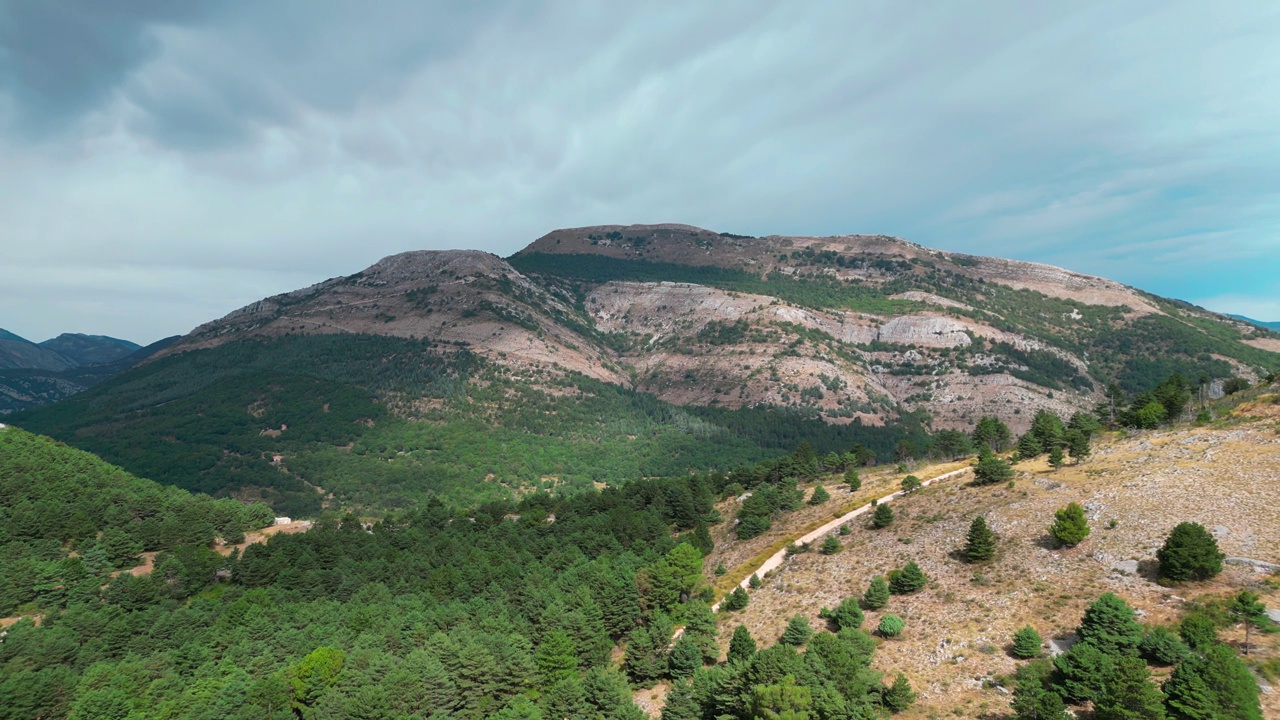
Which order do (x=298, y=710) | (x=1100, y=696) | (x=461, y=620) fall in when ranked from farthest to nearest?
(x=461, y=620), (x=298, y=710), (x=1100, y=696)

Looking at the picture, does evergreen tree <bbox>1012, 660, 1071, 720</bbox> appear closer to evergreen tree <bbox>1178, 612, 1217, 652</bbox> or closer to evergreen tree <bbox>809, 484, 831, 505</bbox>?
evergreen tree <bbox>1178, 612, 1217, 652</bbox>

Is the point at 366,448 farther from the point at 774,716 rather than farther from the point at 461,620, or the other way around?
the point at 774,716

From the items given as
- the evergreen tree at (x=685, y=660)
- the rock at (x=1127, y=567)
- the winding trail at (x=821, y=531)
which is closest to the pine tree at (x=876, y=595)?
the winding trail at (x=821, y=531)

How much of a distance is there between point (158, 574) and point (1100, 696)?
295 feet

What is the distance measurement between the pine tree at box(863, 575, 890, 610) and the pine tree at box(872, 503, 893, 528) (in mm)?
15094

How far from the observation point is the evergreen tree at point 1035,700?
108 ft

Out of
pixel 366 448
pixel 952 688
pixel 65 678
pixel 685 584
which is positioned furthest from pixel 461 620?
pixel 366 448

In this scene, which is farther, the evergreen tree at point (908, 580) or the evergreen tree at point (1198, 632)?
the evergreen tree at point (908, 580)

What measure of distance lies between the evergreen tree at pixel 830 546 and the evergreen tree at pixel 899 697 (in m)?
27.0

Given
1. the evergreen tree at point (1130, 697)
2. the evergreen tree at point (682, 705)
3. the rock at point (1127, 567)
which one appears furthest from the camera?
the rock at point (1127, 567)

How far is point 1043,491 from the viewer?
63500mm

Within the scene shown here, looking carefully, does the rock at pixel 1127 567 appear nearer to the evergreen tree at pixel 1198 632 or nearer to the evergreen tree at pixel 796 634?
the evergreen tree at pixel 1198 632

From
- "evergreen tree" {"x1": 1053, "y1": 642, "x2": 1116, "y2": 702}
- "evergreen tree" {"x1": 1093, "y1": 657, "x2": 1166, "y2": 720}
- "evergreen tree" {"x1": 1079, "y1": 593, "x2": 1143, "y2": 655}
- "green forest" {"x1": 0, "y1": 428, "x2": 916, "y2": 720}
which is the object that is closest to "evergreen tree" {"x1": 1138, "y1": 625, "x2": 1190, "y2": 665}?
"evergreen tree" {"x1": 1079, "y1": 593, "x2": 1143, "y2": 655}

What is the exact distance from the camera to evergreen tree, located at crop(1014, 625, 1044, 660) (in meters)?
41.3
